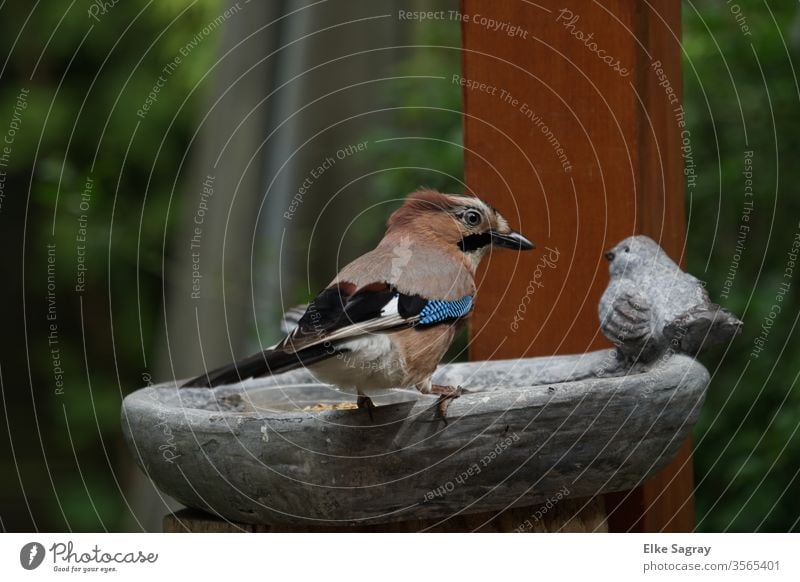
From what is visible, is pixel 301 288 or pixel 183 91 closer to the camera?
pixel 301 288

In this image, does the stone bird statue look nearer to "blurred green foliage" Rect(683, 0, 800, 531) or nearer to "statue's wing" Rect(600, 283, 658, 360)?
"statue's wing" Rect(600, 283, 658, 360)

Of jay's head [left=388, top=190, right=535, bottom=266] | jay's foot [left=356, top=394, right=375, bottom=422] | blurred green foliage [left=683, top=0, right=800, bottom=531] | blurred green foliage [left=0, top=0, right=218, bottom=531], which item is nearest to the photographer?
jay's foot [left=356, top=394, right=375, bottom=422]

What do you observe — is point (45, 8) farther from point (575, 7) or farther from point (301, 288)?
point (575, 7)

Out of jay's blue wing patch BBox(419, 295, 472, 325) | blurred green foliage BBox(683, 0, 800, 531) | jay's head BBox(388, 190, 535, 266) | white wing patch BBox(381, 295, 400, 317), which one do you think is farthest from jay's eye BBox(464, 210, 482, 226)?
blurred green foliage BBox(683, 0, 800, 531)

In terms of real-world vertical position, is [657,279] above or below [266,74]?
below

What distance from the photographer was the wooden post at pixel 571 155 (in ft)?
6.03

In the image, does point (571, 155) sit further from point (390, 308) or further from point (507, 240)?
point (390, 308)

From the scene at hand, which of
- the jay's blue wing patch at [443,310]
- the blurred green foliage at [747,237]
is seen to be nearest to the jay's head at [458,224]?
the jay's blue wing patch at [443,310]

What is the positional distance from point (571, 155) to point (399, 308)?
65 centimetres

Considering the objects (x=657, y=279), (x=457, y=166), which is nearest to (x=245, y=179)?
(x=457, y=166)

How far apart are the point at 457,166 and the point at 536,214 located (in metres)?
0.35

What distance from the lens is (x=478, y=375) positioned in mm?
1807

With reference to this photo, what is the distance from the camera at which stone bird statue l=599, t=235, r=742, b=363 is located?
5.27ft

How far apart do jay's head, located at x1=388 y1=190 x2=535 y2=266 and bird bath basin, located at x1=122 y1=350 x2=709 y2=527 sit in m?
0.28
